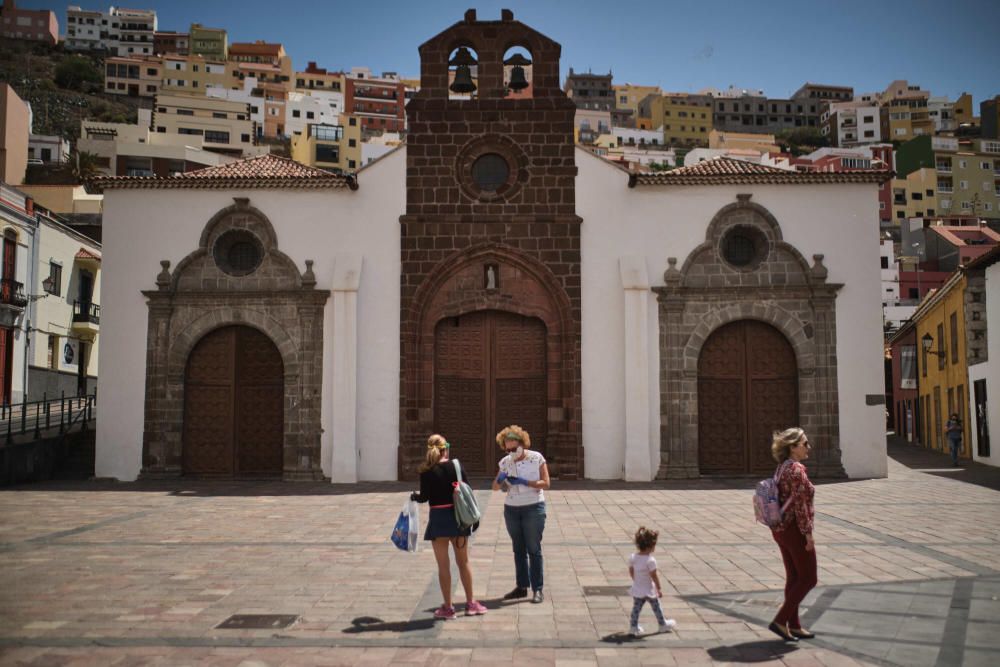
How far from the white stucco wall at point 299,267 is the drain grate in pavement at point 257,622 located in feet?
41.8

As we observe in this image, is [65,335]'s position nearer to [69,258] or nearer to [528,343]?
[69,258]

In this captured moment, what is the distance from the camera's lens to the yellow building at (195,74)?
101750 mm

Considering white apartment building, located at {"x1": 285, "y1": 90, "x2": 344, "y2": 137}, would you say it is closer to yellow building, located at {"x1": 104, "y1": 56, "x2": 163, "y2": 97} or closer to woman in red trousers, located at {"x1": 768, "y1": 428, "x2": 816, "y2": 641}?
yellow building, located at {"x1": 104, "y1": 56, "x2": 163, "y2": 97}

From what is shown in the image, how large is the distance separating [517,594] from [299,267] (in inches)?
552

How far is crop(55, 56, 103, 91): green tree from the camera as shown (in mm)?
99875

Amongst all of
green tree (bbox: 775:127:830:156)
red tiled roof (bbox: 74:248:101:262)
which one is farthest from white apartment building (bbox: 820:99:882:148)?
red tiled roof (bbox: 74:248:101:262)

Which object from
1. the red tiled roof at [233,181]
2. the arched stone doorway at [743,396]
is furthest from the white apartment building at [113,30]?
the arched stone doorway at [743,396]

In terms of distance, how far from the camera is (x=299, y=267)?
69.5 feet

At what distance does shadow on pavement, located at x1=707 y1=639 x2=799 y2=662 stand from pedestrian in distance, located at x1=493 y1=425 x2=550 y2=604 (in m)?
2.16

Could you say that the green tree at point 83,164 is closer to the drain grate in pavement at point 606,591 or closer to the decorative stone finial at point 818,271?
the decorative stone finial at point 818,271

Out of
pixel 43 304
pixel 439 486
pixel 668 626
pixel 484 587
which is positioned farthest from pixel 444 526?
pixel 43 304

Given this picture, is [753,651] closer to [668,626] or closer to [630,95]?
[668,626]

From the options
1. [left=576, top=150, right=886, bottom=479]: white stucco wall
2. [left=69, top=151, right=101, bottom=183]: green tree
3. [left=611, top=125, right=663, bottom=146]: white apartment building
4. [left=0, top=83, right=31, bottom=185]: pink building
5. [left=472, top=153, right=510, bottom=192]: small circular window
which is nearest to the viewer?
[left=576, top=150, right=886, bottom=479]: white stucco wall

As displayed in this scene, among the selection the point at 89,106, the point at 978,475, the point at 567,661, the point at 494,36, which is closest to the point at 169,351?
the point at 494,36
